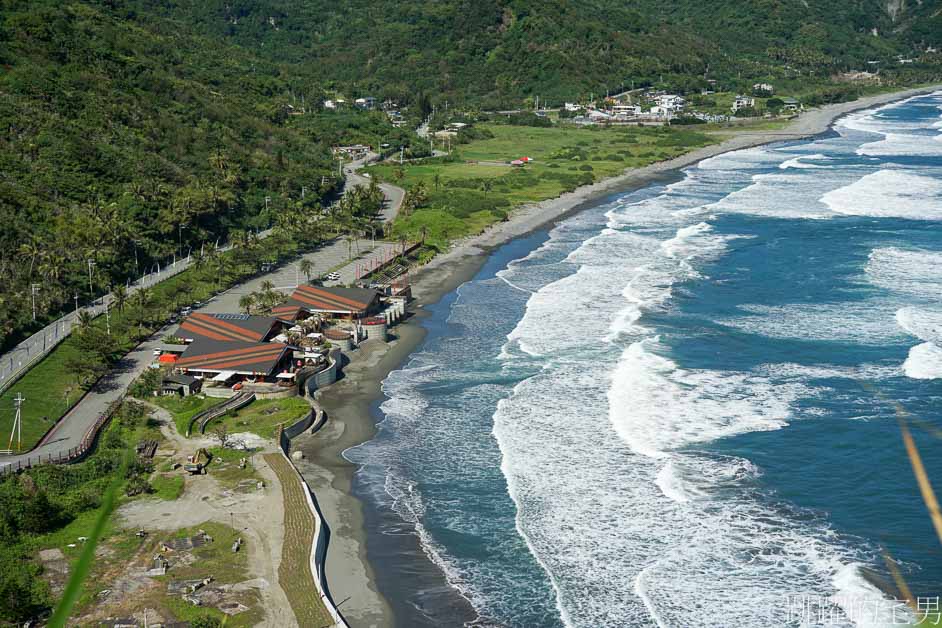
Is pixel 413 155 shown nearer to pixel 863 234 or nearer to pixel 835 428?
pixel 863 234

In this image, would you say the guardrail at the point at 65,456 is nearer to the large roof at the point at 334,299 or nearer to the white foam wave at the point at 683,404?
the large roof at the point at 334,299

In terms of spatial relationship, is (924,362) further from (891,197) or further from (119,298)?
(891,197)

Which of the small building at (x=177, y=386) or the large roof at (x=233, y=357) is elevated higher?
the large roof at (x=233, y=357)

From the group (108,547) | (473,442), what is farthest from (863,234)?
(108,547)

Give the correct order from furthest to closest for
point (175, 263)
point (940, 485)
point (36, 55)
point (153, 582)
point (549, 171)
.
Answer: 1. point (549, 171)
2. point (36, 55)
3. point (175, 263)
4. point (940, 485)
5. point (153, 582)

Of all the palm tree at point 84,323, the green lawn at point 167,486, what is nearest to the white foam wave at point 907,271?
the green lawn at point 167,486
